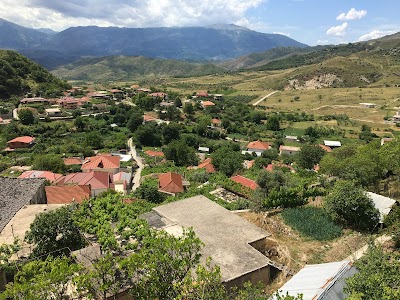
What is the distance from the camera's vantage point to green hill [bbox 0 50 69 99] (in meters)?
83.2

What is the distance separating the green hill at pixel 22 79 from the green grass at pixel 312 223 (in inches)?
3387

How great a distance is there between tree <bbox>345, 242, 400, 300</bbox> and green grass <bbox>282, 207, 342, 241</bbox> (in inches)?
219

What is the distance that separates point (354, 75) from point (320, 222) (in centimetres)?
12375

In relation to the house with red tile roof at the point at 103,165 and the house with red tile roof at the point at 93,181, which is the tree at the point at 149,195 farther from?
the house with red tile roof at the point at 103,165

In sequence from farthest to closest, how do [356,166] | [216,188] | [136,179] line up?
[136,179] → [216,188] → [356,166]

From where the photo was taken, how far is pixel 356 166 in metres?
21.4

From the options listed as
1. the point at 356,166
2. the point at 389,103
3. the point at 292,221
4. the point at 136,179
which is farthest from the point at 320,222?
the point at 389,103

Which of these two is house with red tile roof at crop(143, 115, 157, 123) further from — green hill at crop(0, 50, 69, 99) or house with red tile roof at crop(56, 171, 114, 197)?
house with red tile roof at crop(56, 171, 114, 197)

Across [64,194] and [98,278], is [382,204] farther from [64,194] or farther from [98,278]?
[64,194]

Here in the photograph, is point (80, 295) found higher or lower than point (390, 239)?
higher

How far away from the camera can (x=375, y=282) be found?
754 centimetres

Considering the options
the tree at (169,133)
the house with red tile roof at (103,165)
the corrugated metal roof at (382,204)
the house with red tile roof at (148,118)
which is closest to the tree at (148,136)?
the tree at (169,133)

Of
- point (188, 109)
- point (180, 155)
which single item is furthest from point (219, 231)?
point (188, 109)

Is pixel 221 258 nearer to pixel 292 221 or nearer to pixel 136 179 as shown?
pixel 292 221
